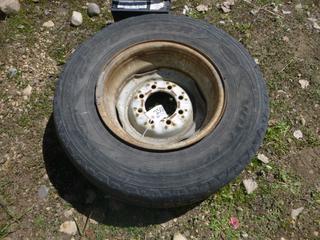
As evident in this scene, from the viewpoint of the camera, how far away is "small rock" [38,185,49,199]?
318 centimetres

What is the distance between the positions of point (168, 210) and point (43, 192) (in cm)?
89

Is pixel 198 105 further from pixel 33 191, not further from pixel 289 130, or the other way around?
pixel 33 191

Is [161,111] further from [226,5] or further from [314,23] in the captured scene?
[314,23]

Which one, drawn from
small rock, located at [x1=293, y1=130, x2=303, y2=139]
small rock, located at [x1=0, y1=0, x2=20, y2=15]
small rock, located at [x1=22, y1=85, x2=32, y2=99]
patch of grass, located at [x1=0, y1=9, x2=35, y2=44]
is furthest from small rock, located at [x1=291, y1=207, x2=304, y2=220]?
small rock, located at [x1=0, y1=0, x2=20, y2=15]

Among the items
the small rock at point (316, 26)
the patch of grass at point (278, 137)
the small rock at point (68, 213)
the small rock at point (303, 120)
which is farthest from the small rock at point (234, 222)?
the small rock at point (316, 26)

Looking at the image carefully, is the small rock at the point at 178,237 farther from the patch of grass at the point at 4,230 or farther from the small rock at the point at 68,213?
the patch of grass at the point at 4,230

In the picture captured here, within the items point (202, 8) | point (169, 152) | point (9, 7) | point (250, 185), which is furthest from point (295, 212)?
point (9, 7)

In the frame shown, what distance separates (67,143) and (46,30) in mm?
1587

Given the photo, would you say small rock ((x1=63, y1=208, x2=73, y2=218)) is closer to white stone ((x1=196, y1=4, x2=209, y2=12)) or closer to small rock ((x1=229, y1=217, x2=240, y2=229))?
small rock ((x1=229, y1=217, x2=240, y2=229))

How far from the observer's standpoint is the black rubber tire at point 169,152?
2639 millimetres

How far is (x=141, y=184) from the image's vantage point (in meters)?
2.62

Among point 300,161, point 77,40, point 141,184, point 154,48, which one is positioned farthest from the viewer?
point 77,40

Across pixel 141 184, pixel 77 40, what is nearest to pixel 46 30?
pixel 77 40

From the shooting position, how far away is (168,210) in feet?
10.2
